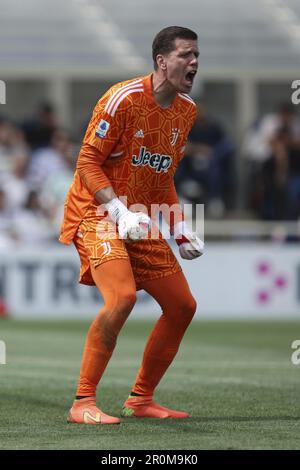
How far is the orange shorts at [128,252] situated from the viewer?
6852 mm

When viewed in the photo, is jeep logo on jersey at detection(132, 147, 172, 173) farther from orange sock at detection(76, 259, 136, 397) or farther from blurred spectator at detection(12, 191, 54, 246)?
blurred spectator at detection(12, 191, 54, 246)

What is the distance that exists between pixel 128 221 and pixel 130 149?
522 millimetres

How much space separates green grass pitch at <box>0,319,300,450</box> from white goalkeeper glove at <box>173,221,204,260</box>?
980 mm

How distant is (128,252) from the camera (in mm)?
7051

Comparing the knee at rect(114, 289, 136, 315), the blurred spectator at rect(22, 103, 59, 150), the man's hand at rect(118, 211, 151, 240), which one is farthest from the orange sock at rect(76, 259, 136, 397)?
the blurred spectator at rect(22, 103, 59, 150)

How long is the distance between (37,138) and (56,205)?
6.14 feet

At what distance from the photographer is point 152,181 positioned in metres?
7.15

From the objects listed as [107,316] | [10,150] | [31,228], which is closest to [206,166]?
[10,150]

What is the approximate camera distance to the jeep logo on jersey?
7008 millimetres

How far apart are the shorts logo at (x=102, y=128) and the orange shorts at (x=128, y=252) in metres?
0.51

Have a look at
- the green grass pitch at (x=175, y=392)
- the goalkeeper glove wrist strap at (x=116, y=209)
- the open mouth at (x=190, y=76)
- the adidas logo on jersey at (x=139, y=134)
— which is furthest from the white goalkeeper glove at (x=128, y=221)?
the green grass pitch at (x=175, y=392)
